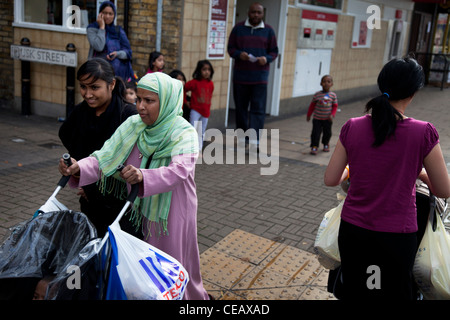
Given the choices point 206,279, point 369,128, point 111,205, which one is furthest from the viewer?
point 206,279

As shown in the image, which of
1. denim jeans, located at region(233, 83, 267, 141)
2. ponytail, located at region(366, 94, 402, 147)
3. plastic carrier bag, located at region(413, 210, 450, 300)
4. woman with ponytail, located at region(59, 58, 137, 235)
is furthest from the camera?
denim jeans, located at region(233, 83, 267, 141)

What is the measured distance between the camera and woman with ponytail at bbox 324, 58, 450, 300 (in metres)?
2.39

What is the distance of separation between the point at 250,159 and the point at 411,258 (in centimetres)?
521

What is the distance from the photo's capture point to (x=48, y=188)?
5754 mm

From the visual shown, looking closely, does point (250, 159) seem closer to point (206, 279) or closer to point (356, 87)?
point (206, 279)

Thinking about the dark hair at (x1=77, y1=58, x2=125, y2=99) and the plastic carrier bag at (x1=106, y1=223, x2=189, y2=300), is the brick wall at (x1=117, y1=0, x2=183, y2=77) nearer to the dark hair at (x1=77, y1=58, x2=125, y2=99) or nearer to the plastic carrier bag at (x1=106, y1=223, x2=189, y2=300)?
the dark hair at (x1=77, y1=58, x2=125, y2=99)

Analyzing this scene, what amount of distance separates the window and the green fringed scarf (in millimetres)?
6665

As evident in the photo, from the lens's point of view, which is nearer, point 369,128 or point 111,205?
point 369,128

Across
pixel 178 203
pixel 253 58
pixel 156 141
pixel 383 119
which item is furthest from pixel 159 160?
pixel 253 58

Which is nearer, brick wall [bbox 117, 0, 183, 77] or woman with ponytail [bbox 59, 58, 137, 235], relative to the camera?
woman with ponytail [bbox 59, 58, 137, 235]

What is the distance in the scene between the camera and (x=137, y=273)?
224 cm

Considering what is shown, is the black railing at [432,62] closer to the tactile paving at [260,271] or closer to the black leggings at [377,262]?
the tactile paving at [260,271]

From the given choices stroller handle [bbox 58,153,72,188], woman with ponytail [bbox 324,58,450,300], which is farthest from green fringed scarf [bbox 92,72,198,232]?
woman with ponytail [bbox 324,58,450,300]

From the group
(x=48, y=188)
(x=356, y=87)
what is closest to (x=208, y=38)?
(x=48, y=188)
